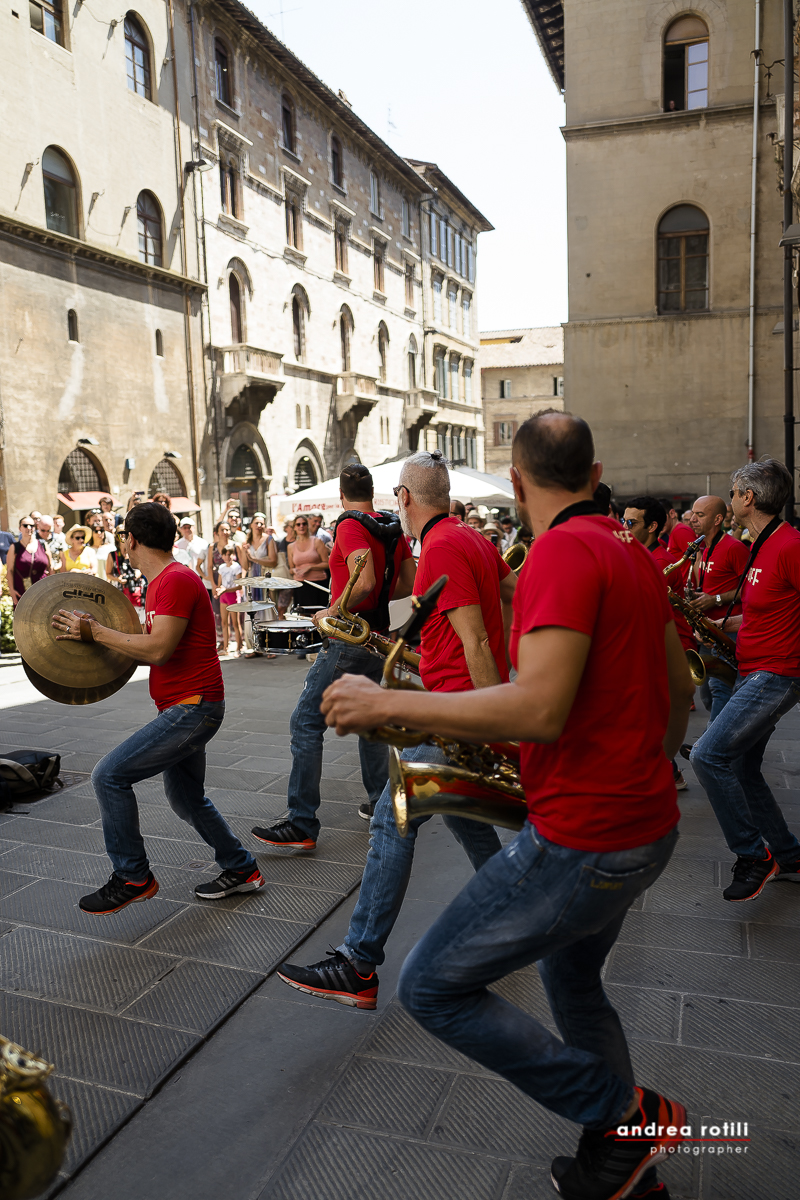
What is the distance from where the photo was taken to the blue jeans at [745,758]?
4.27 m

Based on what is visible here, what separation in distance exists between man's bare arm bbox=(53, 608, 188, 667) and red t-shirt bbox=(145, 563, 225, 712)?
9 centimetres

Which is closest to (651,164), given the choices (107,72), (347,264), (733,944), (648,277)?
(648,277)

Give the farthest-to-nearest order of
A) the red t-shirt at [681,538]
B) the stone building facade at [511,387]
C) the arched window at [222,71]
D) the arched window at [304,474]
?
1. the stone building facade at [511,387]
2. the arched window at [304,474]
3. the arched window at [222,71]
4. the red t-shirt at [681,538]

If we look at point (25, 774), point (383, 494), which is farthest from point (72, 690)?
point (383, 494)

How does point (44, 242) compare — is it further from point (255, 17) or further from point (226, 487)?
point (255, 17)

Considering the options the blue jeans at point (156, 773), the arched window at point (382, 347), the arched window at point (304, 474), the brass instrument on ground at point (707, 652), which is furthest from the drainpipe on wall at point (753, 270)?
the arched window at point (382, 347)

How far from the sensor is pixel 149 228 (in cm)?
Result: 2350

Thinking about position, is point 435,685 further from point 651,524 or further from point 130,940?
point 651,524

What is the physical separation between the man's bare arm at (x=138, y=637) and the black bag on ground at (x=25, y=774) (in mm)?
2353

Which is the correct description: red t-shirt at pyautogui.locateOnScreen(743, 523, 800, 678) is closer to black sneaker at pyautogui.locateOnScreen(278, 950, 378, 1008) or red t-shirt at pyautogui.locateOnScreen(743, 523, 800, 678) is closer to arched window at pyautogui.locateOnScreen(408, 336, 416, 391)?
black sneaker at pyautogui.locateOnScreen(278, 950, 378, 1008)

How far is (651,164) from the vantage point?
66.2 ft

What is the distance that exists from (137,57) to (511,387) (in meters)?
40.3

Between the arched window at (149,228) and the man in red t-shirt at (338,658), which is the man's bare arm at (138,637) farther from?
the arched window at (149,228)

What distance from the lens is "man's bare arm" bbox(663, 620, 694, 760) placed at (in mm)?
2465
